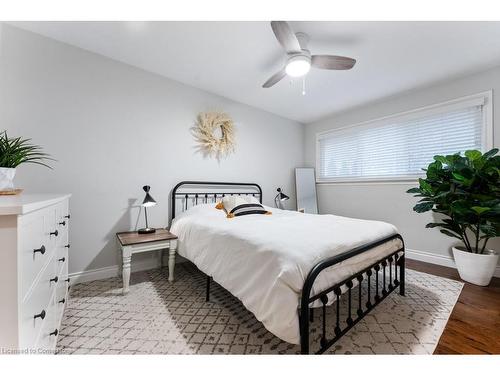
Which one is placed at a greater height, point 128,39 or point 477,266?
point 128,39

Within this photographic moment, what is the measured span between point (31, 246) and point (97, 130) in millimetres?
1994

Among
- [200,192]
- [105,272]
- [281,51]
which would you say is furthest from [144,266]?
[281,51]

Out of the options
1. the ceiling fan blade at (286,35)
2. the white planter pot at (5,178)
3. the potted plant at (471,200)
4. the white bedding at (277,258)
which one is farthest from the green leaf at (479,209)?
the white planter pot at (5,178)

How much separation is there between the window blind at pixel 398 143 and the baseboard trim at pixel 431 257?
116 cm

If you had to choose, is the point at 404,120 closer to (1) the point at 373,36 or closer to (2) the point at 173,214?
(1) the point at 373,36

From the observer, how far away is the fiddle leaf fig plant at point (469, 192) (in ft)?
7.12

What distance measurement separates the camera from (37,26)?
200 cm

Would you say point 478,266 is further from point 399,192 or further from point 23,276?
point 23,276

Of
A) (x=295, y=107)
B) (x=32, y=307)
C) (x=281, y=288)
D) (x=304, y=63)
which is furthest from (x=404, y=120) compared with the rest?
(x=32, y=307)

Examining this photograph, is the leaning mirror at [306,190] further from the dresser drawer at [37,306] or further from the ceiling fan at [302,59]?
the dresser drawer at [37,306]

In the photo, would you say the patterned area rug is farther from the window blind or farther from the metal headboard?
Result: the window blind

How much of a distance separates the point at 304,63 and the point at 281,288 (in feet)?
6.24
